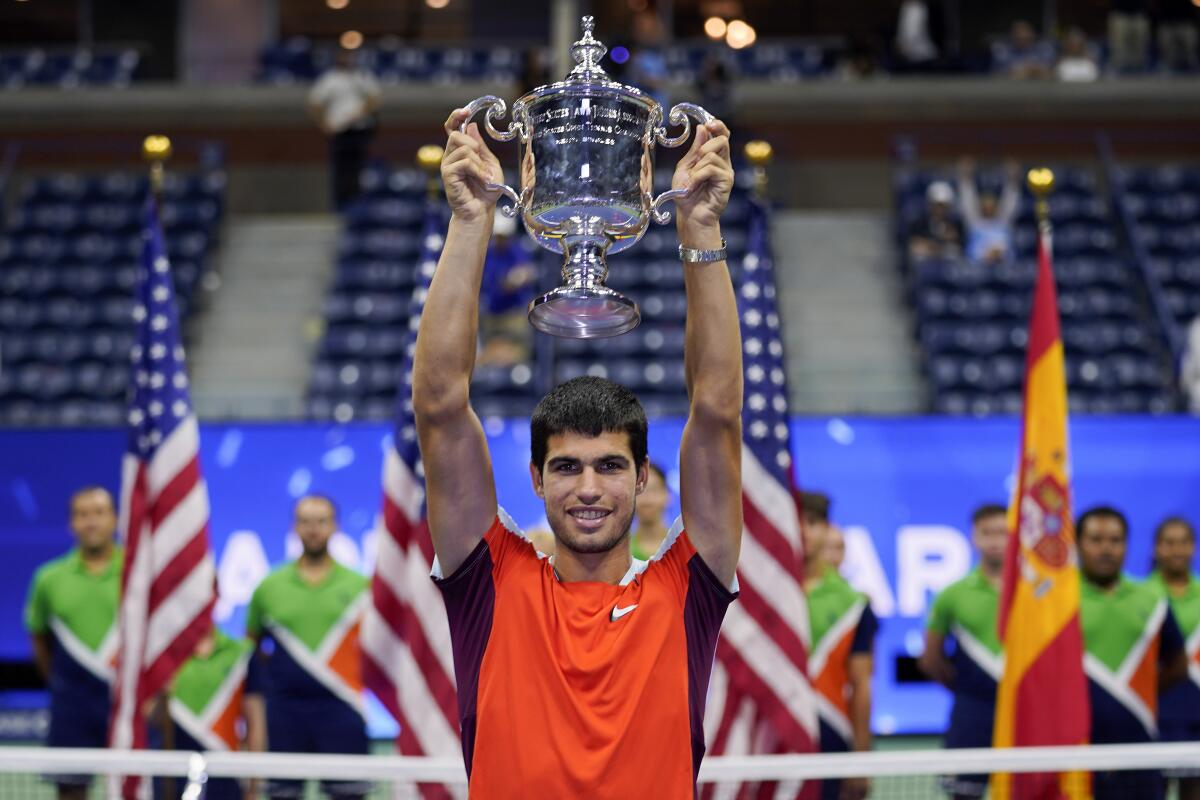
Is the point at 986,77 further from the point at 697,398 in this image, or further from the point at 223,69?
the point at 697,398

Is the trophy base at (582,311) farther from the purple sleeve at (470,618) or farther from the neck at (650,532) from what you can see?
the neck at (650,532)

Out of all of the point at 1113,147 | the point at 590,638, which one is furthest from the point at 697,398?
the point at 1113,147

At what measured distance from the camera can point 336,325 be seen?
47.6 feet

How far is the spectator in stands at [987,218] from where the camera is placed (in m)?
14.5

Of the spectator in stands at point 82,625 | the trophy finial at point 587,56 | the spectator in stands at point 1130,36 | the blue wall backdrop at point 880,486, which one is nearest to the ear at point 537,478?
the trophy finial at point 587,56

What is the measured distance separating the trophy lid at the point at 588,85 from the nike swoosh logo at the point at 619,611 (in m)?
0.98

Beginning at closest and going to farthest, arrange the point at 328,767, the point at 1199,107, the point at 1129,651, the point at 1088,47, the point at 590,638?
1. the point at 590,638
2. the point at 328,767
3. the point at 1129,651
4. the point at 1199,107
5. the point at 1088,47

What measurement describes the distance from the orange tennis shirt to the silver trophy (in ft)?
1.62

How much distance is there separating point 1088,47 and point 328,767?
15875 millimetres

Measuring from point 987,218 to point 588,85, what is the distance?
12.1m

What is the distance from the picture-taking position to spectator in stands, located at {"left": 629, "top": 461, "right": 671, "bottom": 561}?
7.19m

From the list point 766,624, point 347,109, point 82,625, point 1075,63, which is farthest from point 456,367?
point 1075,63

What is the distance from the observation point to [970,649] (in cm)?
775

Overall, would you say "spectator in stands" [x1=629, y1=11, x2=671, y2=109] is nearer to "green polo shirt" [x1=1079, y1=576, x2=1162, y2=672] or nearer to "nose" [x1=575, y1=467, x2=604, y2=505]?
"green polo shirt" [x1=1079, y1=576, x2=1162, y2=672]
